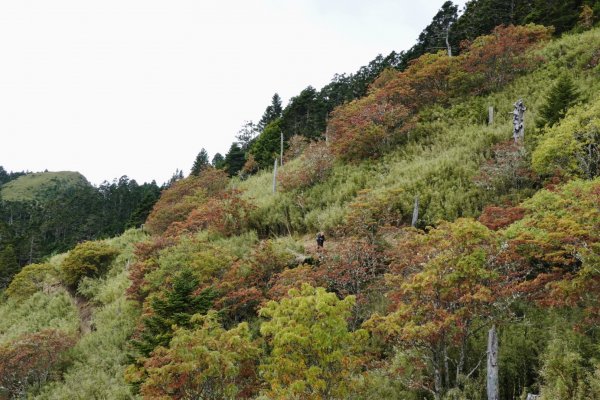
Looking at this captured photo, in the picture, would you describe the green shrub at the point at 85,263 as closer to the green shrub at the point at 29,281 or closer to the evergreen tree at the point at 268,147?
the green shrub at the point at 29,281

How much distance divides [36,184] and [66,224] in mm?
104195

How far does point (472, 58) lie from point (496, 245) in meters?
27.7

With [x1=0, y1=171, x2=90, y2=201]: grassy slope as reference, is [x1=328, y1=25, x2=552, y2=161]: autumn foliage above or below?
below

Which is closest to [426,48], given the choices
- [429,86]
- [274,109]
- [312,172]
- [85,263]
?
[429,86]

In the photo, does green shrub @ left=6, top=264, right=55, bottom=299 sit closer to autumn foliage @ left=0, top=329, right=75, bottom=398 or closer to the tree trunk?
autumn foliage @ left=0, top=329, right=75, bottom=398

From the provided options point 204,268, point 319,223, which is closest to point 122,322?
point 204,268

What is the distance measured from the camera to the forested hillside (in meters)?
8.85

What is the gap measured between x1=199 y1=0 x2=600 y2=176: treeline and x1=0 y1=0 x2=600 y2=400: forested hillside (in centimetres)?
58

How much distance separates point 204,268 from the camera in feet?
58.5

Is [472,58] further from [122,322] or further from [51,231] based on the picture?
[51,231]

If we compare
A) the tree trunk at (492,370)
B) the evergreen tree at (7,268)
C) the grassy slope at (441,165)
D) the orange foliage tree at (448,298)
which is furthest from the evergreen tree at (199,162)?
the tree trunk at (492,370)

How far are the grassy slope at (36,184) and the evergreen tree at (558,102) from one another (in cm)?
15548

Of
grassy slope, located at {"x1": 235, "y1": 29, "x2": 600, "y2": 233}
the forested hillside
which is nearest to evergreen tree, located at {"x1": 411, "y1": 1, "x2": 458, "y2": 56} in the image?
the forested hillside

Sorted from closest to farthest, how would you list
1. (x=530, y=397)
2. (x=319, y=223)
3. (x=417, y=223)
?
(x=530, y=397) → (x=417, y=223) → (x=319, y=223)
